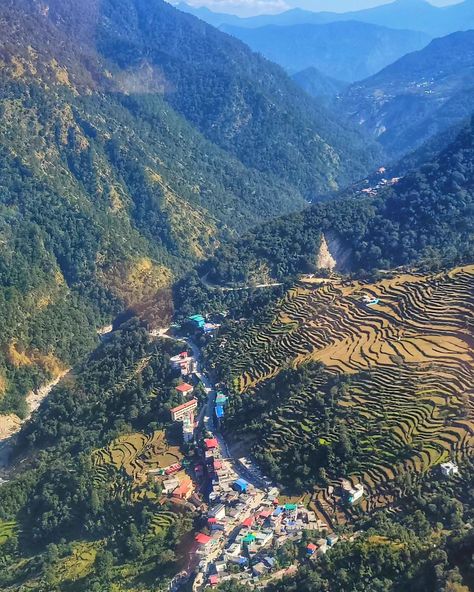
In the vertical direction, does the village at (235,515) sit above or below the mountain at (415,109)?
below

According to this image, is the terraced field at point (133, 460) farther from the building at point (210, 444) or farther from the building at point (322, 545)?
the building at point (322, 545)

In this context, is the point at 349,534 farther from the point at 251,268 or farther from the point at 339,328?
the point at 251,268

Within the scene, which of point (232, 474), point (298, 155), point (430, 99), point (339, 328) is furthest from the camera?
point (430, 99)

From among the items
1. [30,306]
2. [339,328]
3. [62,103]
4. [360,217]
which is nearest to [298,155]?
[62,103]

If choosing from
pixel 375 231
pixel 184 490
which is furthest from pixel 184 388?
pixel 375 231

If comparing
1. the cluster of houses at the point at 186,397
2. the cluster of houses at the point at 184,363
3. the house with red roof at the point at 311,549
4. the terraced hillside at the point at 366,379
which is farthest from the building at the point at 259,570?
the cluster of houses at the point at 184,363

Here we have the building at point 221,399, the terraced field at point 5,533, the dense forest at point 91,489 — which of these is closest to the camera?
the dense forest at point 91,489

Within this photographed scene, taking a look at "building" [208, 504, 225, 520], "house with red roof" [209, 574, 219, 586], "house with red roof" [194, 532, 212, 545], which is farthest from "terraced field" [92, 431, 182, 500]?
"house with red roof" [209, 574, 219, 586]
